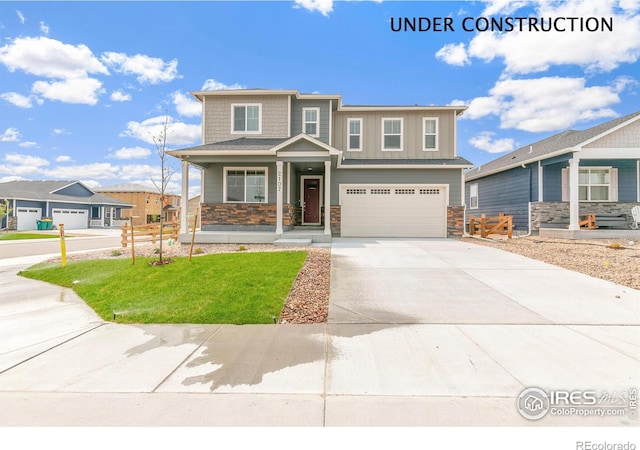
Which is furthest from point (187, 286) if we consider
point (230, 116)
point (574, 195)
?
point (574, 195)

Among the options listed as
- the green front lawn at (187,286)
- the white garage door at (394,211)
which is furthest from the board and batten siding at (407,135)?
the green front lawn at (187,286)

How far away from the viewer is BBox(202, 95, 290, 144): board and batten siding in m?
15.5

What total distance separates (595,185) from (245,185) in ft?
55.0

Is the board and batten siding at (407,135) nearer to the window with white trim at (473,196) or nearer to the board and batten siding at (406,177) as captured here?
the board and batten siding at (406,177)

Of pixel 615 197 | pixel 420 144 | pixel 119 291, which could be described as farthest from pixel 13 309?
pixel 615 197

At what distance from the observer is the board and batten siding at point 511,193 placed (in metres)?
17.1

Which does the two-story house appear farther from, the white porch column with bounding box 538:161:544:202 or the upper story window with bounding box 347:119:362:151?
the white porch column with bounding box 538:161:544:202

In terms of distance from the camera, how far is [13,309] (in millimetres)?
5664

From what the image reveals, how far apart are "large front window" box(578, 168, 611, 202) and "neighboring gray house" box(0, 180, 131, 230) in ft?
133

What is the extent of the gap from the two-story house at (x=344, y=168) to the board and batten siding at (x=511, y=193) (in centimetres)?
425

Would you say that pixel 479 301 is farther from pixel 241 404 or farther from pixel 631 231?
pixel 631 231

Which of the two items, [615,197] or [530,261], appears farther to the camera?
[615,197]

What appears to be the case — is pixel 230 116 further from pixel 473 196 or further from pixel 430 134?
pixel 473 196

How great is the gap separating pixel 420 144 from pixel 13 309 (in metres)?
15.8
